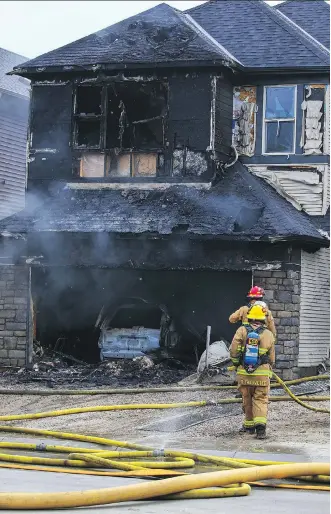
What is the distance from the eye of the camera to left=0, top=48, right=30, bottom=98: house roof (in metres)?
26.5

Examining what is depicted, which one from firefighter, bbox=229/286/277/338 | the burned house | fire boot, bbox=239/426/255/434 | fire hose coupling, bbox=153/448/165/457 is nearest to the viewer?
fire hose coupling, bbox=153/448/165/457

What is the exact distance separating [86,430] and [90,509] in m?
5.94

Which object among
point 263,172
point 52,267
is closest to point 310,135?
point 263,172

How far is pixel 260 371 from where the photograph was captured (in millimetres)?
12828

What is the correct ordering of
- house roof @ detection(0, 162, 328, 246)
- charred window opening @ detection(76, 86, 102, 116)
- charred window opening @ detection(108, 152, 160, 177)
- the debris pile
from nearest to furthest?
the debris pile, house roof @ detection(0, 162, 328, 246), charred window opening @ detection(108, 152, 160, 177), charred window opening @ detection(76, 86, 102, 116)

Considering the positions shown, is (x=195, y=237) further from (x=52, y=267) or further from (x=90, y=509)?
(x=90, y=509)

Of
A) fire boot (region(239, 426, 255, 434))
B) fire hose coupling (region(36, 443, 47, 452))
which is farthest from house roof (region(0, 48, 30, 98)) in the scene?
fire hose coupling (region(36, 443, 47, 452))

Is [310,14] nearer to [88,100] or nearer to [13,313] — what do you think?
[88,100]

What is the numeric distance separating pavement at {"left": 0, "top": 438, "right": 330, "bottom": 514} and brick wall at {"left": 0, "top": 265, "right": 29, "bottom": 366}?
11310 mm

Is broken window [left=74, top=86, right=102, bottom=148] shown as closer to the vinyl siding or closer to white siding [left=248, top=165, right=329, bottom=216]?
white siding [left=248, top=165, right=329, bottom=216]

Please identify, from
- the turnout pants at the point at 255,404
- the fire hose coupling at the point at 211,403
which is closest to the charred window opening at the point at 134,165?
the fire hose coupling at the point at 211,403

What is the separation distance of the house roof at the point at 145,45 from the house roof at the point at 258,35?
548mm

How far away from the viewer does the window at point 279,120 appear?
71.7ft

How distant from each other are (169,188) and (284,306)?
11.2 ft
